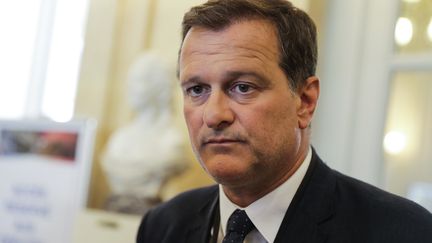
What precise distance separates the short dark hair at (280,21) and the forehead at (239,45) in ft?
0.04

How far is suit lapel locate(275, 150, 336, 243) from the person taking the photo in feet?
4.23

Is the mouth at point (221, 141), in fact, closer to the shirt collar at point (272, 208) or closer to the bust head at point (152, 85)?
the shirt collar at point (272, 208)

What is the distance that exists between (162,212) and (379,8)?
4.87 ft

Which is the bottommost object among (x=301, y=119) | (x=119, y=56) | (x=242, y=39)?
(x=119, y=56)

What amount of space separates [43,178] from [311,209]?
2010 mm

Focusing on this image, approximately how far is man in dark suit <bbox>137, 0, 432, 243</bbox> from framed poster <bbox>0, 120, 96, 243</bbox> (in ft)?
5.24

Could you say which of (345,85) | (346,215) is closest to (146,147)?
(345,85)

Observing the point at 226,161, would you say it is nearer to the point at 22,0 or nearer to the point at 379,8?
the point at 379,8

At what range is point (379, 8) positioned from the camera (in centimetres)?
262

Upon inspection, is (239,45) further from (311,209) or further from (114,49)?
(114,49)

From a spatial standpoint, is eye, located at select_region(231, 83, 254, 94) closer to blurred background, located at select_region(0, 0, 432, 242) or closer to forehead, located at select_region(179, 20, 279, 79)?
forehead, located at select_region(179, 20, 279, 79)

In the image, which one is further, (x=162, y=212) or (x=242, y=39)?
(x=162, y=212)

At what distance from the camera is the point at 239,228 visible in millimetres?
1334

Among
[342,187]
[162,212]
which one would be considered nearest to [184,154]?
Answer: [162,212]
